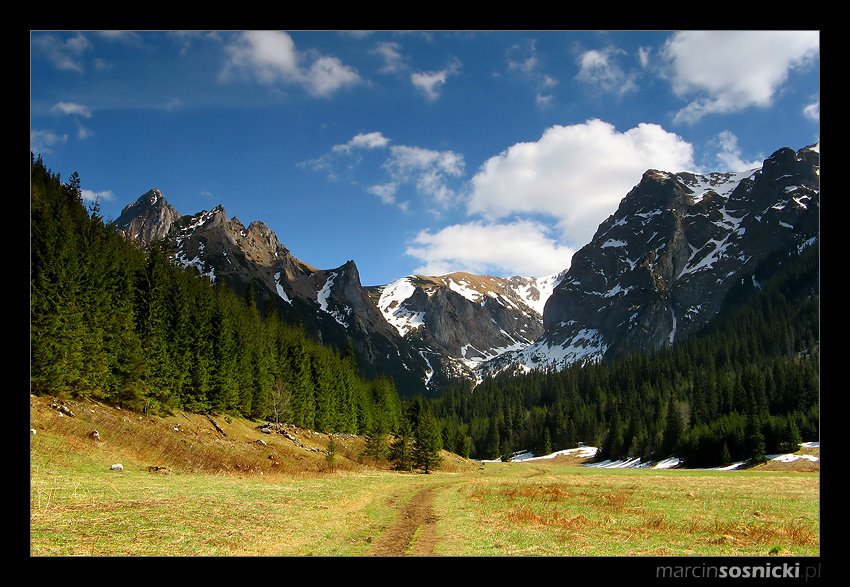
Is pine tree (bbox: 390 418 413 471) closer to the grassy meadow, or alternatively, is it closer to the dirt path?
the grassy meadow

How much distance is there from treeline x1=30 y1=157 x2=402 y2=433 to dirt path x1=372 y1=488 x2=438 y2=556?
50.1 feet

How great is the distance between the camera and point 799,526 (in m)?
19.7

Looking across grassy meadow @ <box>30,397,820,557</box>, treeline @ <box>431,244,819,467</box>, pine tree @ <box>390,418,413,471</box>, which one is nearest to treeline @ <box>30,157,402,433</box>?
grassy meadow @ <box>30,397,820,557</box>

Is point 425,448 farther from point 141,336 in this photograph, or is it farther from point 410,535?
point 410,535

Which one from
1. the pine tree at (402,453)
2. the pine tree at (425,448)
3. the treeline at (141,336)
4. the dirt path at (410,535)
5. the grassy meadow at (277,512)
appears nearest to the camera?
the grassy meadow at (277,512)

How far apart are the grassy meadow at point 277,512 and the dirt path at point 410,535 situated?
397 millimetres

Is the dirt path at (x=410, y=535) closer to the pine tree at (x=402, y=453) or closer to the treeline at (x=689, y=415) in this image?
the pine tree at (x=402, y=453)

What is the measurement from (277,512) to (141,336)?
118 ft

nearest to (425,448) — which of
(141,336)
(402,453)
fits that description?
(402,453)

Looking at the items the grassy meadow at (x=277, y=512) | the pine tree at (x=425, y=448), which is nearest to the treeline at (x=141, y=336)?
the grassy meadow at (x=277, y=512)

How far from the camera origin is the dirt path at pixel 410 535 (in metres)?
14.0

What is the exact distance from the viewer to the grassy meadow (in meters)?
13.6
